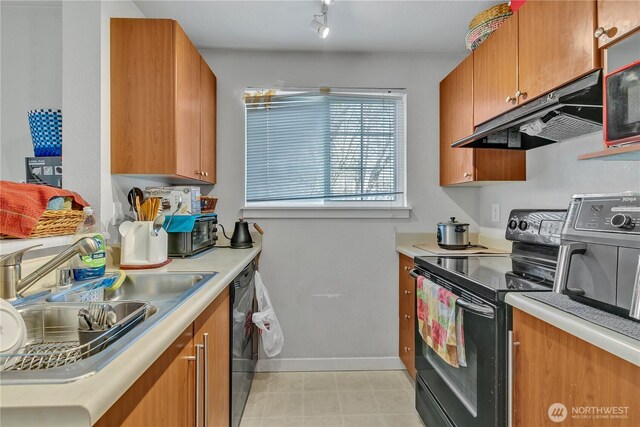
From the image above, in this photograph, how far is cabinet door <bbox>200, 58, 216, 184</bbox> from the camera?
221 centimetres

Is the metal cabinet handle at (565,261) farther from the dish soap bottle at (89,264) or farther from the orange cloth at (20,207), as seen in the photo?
the orange cloth at (20,207)

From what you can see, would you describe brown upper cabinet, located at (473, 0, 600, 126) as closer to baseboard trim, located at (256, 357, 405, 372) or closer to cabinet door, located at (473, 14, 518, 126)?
cabinet door, located at (473, 14, 518, 126)

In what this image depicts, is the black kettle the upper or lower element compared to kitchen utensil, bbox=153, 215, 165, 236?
lower

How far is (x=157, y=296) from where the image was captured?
4.58ft

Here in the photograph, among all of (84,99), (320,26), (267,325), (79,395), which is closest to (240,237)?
(267,325)

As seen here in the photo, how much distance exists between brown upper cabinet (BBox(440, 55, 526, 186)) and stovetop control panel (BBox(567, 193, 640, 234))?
109 centimetres

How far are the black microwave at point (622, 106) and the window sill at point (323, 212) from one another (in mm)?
1609

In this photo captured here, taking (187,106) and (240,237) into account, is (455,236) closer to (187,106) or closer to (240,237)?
(240,237)

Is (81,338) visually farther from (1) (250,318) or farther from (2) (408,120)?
(2) (408,120)

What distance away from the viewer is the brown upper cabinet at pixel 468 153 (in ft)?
6.88

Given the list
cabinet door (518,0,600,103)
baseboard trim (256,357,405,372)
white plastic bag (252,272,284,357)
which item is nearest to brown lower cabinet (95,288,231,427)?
white plastic bag (252,272,284,357)

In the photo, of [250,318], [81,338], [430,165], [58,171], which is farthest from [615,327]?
[58,171]

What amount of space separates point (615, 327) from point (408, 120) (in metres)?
2.10

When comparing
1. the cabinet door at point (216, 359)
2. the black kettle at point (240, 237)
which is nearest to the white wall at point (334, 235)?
the black kettle at point (240, 237)
